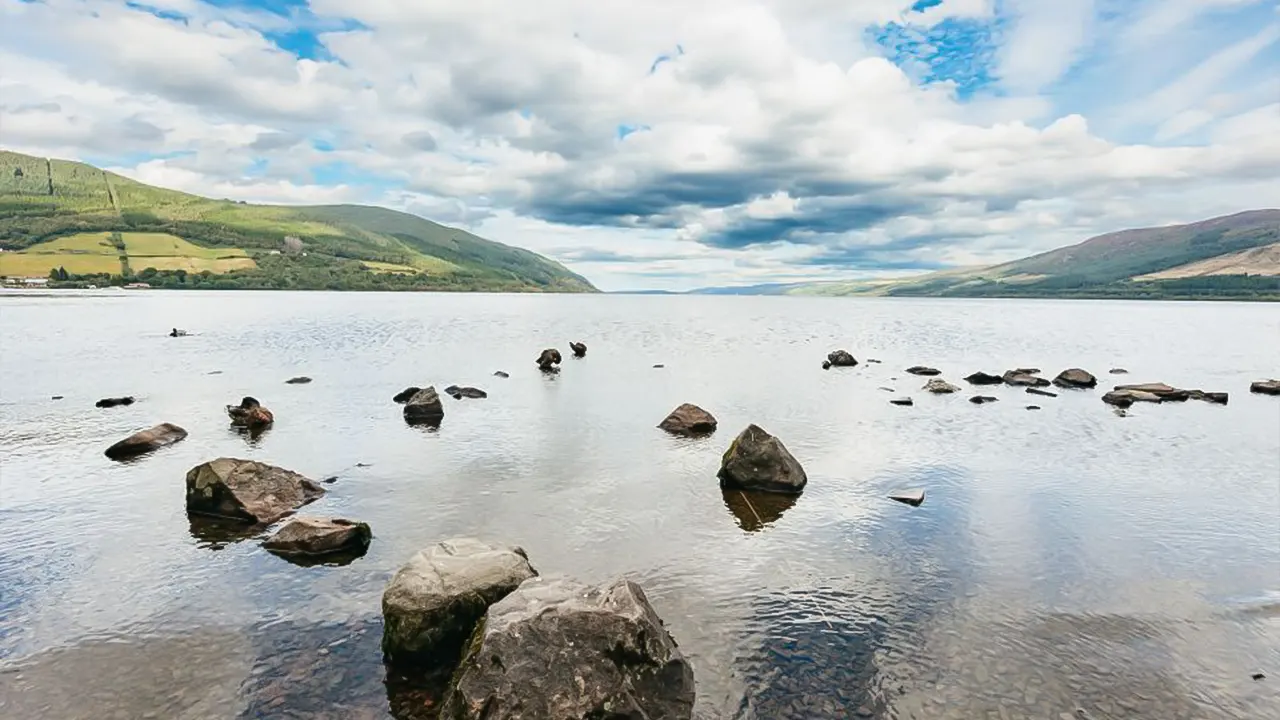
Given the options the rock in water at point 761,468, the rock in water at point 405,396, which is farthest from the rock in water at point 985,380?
the rock in water at point 405,396

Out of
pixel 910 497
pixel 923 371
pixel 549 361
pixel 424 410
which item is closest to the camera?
pixel 910 497

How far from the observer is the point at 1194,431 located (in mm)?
45500

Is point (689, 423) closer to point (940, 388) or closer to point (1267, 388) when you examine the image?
point (940, 388)

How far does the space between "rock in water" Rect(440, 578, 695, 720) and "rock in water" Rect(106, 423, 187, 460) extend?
99.6 ft

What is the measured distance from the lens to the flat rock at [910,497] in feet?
94.2

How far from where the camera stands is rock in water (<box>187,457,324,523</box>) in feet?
83.0

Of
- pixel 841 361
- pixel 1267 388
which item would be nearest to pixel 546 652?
pixel 841 361

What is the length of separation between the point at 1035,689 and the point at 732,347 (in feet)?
318

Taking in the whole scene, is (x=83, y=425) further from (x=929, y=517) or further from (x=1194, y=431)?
(x=1194, y=431)

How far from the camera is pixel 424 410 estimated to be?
45906 millimetres

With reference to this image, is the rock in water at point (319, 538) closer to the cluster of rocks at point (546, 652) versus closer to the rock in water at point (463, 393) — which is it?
the cluster of rocks at point (546, 652)

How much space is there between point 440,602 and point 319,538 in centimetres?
882

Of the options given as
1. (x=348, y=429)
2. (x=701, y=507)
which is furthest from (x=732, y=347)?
(x=701, y=507)

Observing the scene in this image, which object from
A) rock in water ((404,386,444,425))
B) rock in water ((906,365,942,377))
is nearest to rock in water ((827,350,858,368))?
rock in water ((906,365,942,377))
